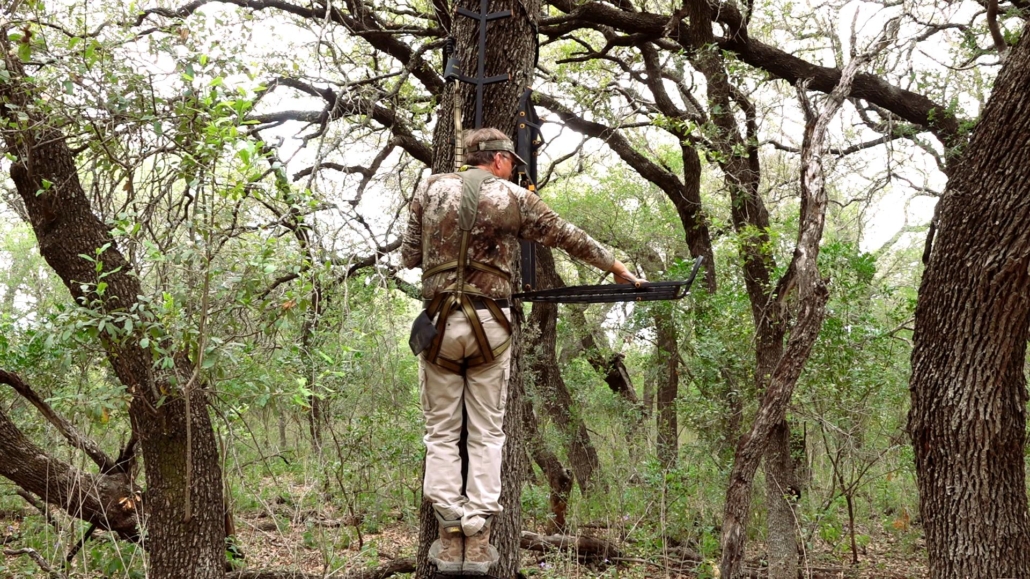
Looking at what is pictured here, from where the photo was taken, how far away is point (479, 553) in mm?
3518

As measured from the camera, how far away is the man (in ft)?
11.6

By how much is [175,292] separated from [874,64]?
6674 mm

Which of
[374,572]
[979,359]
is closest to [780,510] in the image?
[979,359]

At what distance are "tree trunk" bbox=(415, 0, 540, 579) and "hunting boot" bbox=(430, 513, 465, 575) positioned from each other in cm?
24

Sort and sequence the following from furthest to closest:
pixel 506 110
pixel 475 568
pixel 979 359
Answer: pixel 979 359, pixel 506 110, pixel 475 568

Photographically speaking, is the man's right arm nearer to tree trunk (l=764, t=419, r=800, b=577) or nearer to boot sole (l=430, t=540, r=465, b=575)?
boot sole (l=430, t=540, r=465, b=575)

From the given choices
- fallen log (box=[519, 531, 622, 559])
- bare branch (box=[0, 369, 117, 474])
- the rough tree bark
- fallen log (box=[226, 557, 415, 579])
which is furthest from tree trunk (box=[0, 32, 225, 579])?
the rough tree bark

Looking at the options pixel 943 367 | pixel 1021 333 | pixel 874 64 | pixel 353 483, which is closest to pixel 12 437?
pixel 353 483

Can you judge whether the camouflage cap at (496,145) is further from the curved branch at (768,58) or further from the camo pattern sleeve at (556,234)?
the curved branch at (768,58)

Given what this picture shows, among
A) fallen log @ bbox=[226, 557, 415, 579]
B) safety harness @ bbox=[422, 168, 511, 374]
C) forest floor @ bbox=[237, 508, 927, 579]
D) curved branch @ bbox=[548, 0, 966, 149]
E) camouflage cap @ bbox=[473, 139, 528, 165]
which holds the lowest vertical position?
forest floor @ bbox=[237, 508, 927, 579]

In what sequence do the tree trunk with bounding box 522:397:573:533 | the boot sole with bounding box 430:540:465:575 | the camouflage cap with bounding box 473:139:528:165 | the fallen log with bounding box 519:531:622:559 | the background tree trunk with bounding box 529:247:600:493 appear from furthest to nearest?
the background tree trunk with bounding box 529:247:600:493
the tree trunk with bounding box 522:397:573:533
the fallen log with bounding box 519:531:622:559
the camouflage cap with bounding box 473:139:528:165
the boot sole with bounding box 430:540:465:575

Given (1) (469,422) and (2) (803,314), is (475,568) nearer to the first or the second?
(1) (469,422)

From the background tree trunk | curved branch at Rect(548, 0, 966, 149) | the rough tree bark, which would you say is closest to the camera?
the rough tree bark

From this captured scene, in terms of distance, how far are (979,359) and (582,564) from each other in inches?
186
